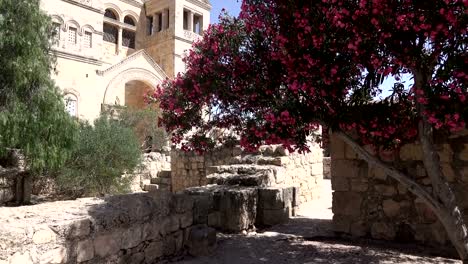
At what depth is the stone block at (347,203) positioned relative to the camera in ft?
21.1

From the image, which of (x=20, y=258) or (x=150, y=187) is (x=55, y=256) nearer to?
(x=20, y=258)

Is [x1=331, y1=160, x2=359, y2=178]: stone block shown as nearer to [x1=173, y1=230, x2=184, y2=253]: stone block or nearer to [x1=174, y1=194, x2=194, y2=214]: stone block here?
[x1=174, y1=194, x2=194, y2=214]: stone block

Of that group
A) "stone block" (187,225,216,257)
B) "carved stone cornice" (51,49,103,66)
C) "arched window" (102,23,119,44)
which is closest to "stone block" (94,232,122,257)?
"stone block" (187,225,216,257)

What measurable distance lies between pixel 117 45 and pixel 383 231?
33.4 m

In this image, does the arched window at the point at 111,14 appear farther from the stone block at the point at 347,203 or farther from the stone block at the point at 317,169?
the stone block at the point at 347,203

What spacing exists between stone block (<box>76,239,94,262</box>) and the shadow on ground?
4.88 ft

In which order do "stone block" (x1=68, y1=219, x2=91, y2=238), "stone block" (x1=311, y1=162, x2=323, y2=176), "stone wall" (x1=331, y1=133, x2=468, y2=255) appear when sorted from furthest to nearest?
"stone block" (x1=311, y1=162, x2=323, y2=176), "stone wall" (x1=331, y1=133, x2=468, y2=255), "stone block" (x1=68, y1=219, x2=91, y2=238)

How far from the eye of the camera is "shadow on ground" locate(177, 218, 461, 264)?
17.4 feet

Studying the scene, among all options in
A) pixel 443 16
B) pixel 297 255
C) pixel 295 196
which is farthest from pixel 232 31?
pixel 295 196

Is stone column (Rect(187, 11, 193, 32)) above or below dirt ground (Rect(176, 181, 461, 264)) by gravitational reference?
above

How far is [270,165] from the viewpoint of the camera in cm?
949

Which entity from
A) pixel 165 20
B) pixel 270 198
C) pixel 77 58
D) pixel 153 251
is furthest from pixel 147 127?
pixel 153 251

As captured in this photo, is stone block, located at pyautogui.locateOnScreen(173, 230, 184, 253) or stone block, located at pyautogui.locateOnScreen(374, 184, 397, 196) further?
stone block, located at pyautogui.locateOnScreen(374, 184, 397, 196)

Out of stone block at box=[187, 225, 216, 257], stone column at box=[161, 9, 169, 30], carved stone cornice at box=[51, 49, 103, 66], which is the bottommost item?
stone block at box=[187, 225, 216, 257]
